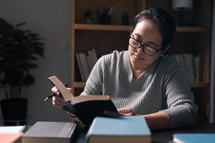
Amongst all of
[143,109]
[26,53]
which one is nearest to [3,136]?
[143,109]

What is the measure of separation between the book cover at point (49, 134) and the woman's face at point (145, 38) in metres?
0.61

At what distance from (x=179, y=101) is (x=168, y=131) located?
0.25 metres

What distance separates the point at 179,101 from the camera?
46.7 inches

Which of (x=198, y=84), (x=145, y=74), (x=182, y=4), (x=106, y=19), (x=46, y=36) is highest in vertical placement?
(x=182, y=4)

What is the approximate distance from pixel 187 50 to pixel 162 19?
1.49m

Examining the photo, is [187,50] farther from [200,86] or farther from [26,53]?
[26,53]

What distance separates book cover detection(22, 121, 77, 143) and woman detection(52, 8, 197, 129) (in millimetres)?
495

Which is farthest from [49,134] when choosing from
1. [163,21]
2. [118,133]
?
[163,21]

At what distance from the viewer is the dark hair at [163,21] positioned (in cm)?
132

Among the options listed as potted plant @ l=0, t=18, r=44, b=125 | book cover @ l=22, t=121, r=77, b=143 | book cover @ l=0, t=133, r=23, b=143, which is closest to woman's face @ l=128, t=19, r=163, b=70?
book cover @ l=22, t=121, r=77, b=143

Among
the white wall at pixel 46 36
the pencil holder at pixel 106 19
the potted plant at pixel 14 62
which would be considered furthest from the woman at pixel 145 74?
the white wall at pixel 46 36

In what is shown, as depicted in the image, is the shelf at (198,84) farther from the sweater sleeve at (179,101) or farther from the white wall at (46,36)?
the white wall at (46,36)

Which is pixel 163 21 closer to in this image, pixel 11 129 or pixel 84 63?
pixel 11 129

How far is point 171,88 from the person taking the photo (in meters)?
1.28
